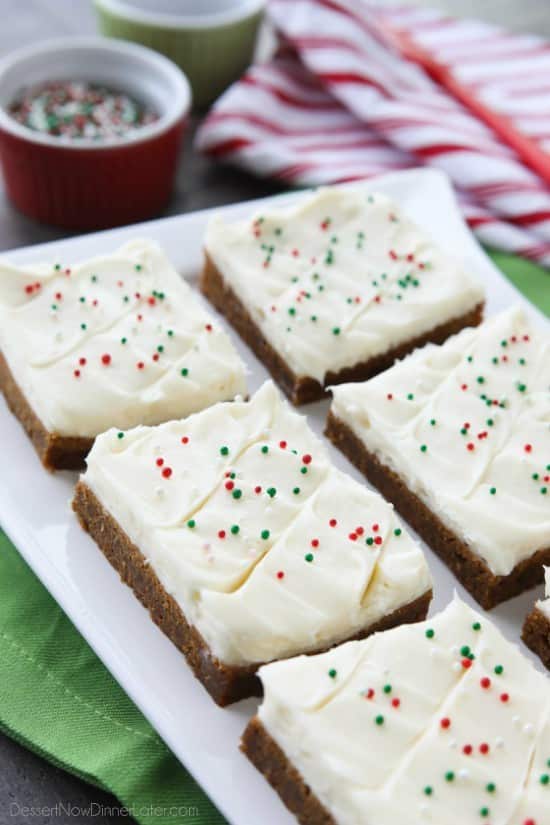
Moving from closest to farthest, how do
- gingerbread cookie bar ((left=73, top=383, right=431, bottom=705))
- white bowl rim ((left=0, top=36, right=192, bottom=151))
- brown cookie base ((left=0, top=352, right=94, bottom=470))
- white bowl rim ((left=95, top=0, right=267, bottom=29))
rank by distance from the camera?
gingerbread cookie bar ((left=73, top=383, right=431, bottom=705)), brown cookie base ((left=0, top=352, right=94, bottom=470)), white bowl rim ((left=0, top=36, right=192, bottom=151)), white bowl rim ((left=95, top=0, right=267, bottom=29))

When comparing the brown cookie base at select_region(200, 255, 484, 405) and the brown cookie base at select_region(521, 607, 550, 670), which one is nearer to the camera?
the brown cookie base at select_region(521, 607, 550, 670)

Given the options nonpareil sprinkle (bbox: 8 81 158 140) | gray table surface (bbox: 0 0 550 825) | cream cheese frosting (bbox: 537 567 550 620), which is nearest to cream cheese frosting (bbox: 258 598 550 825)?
Answer: cream cheese frosting (bbox: 537 567 550 620)

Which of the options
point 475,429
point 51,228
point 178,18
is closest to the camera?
point 475,429

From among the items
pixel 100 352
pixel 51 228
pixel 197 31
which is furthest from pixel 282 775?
pixel 197 31

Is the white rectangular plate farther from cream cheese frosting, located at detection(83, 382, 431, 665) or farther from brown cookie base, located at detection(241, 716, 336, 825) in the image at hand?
cream cheese frosting, located at detection(83, 382, 431, 665)

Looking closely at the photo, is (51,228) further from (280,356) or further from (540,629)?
(540,629)
